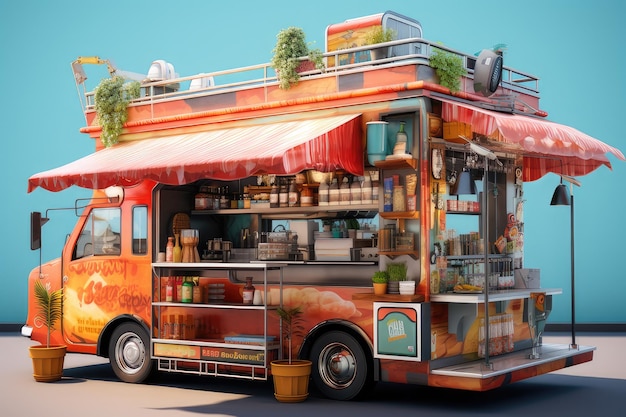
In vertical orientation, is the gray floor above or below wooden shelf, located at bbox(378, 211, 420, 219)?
below

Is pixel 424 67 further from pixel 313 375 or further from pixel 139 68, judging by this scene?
pixel 139 68

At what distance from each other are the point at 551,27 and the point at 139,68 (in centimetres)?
904

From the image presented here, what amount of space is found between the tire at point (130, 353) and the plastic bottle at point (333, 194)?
2982 millimetres

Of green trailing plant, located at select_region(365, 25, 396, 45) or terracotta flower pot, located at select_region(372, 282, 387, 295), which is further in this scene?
green trailing plant, located at select_region(365, 25, 396, 45)

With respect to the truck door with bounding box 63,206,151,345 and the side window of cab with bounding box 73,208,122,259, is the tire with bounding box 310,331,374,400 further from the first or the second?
the side window of cab with bounding box 73,208,122,259

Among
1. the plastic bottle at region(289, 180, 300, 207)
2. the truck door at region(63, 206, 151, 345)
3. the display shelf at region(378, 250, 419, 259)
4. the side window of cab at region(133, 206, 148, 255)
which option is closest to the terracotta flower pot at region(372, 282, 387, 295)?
the display shelf at region(378, 250, 419, 259)

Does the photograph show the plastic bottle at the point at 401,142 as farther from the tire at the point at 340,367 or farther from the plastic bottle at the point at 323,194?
the tire at the point at 340,367

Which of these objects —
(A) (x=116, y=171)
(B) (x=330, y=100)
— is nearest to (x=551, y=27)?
(B) (x=330, y=100)

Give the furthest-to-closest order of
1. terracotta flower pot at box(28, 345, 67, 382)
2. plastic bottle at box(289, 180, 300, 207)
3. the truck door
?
1. the truck door
2. terracotta flower pot at box(28, 345, 67, 382)
3. plastic bottle at box(289, 180, 300, 207)

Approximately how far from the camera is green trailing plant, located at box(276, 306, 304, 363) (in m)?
10.1

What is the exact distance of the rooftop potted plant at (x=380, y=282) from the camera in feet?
31.6

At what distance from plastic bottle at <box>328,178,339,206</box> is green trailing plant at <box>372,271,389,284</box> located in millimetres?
1164

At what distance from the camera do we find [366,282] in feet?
33.2

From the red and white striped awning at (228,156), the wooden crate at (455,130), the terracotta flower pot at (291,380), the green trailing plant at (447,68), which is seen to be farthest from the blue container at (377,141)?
the terracotta flower pot at (291,380)
